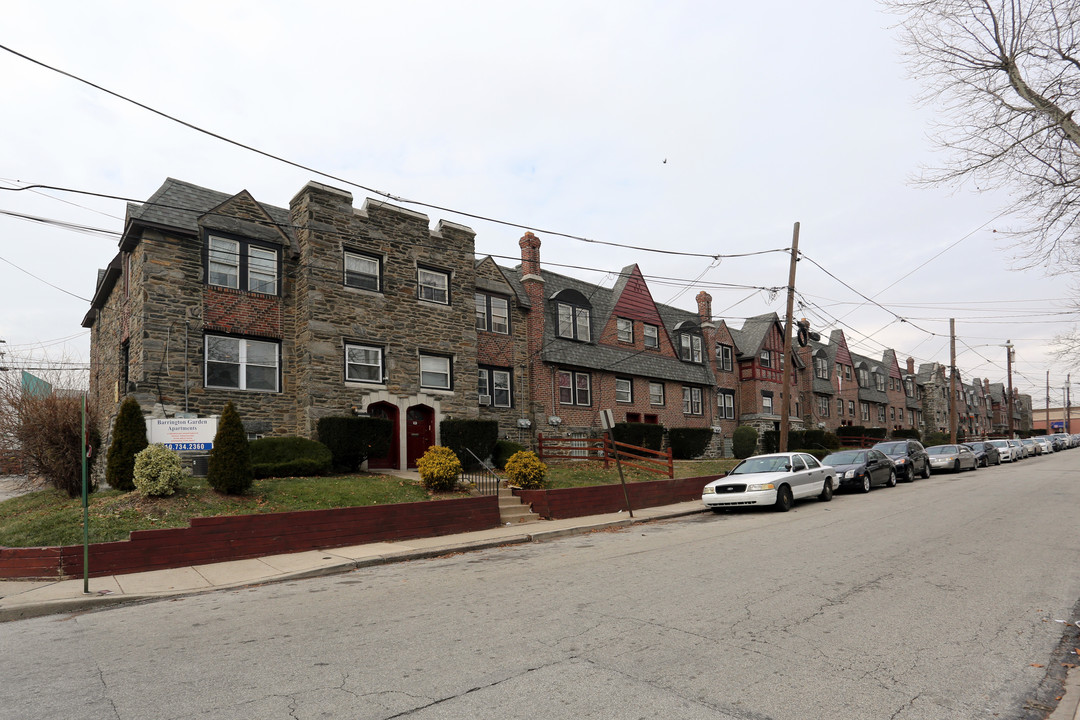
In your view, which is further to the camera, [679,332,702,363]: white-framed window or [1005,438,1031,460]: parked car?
[1005,438,1031,460]: parked car

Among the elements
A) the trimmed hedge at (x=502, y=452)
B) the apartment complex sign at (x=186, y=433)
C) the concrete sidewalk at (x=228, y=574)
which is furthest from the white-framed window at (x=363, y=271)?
the concrete sidewalk at (x=228, y=574)

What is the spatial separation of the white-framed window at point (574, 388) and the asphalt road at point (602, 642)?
16.6m

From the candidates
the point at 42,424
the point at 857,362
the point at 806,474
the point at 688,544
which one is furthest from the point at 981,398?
the point at 42,424

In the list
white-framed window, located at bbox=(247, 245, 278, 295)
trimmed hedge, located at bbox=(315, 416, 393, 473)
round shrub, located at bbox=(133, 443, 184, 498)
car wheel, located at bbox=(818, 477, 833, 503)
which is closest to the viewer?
round shrub, located at bbox=(133, 443, 184, 498)

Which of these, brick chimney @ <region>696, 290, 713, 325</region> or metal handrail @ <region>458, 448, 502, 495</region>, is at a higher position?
brick chimney @ <region>696, 290, 713, 325</region>

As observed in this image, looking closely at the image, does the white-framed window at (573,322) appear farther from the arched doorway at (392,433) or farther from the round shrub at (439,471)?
the round shrub at (439,471)

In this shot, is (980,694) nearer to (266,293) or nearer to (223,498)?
(223,498)

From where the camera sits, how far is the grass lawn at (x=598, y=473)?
1959cm

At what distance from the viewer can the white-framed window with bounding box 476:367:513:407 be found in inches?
956

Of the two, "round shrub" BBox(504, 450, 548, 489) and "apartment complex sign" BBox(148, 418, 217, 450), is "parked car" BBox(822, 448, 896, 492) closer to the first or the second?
"round shrub" BBox(504, 450, 548, 489)

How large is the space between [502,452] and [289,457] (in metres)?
7.60

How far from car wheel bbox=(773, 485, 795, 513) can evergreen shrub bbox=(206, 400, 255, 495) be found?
12.7m

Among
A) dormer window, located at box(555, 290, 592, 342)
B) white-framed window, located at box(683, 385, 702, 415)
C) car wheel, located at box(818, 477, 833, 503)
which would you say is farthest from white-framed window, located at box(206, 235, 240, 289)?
white-framed window, located at box(683, 385, 702, 415)

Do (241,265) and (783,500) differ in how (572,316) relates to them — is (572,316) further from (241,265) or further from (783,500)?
(241,265)
